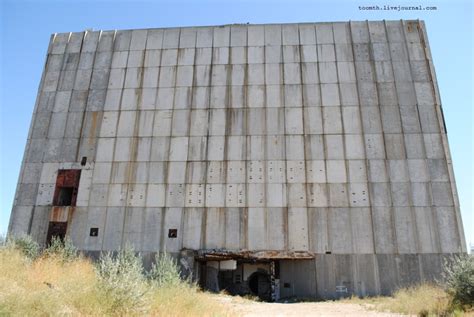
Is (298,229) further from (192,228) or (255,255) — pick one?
(192,228)

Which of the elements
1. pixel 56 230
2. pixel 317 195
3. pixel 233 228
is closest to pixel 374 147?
pixel 317 195

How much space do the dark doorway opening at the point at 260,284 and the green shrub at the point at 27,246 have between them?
11.1m

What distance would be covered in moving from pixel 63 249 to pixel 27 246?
2004 millimetres

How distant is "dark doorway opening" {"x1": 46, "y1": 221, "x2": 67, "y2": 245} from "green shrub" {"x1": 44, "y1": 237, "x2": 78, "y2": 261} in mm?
237

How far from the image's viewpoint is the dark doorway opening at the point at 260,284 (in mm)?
19500

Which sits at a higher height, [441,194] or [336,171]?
[336,171]

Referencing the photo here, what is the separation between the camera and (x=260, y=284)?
776 inches

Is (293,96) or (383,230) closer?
(383,230)

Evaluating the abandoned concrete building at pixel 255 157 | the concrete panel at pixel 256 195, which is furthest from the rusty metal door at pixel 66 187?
the concrete panel at pixel 256 195

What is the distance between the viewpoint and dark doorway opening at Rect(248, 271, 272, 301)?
64.0ft

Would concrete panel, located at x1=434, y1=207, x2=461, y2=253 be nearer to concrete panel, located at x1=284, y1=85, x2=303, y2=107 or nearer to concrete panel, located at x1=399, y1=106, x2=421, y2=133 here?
concrete panel, located at x1=399, y1=106, x2=421, y2=133

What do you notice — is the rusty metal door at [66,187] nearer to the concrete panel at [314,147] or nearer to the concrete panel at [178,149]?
the concrete panel at [178,149]

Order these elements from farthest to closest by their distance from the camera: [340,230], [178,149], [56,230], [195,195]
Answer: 1. [178,149]
2. [56,230]
3. [195,195]
4. [340,230]

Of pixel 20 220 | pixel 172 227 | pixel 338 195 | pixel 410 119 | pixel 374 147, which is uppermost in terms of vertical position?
pixel 410 119
